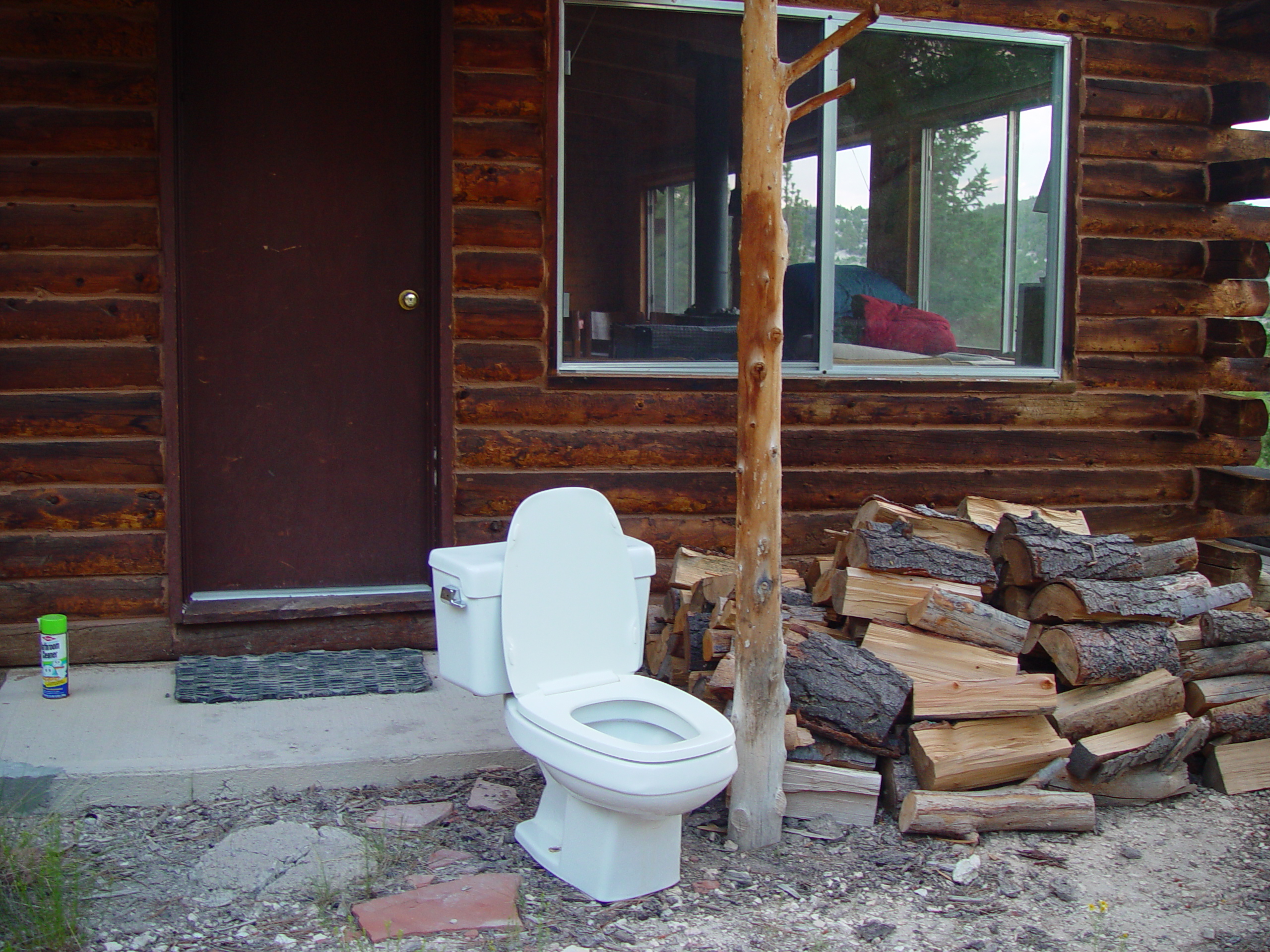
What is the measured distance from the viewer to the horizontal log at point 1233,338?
5.14m

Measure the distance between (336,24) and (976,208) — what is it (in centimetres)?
290

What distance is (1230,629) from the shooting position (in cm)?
390

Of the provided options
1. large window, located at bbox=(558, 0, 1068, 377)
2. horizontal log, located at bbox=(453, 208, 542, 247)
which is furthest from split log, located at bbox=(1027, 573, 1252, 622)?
horizontal log, located at bbox=(453, 208, 542, 247)

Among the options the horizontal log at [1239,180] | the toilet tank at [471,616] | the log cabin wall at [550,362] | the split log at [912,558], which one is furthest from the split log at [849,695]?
the horizontal log at [1239,180]

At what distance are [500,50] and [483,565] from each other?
233 cm

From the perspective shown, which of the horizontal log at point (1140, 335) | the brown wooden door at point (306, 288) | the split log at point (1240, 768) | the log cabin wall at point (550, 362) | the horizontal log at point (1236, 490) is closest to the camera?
the split log at point (1240, 768)

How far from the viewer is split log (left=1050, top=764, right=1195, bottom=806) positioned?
140 inches

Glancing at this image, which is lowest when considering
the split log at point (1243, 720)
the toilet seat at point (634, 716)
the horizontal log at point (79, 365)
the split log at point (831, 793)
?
the split log at point (831, 793)

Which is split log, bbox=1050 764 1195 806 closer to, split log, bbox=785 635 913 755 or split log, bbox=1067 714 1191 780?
split log, bbox=1067 714 1191 780

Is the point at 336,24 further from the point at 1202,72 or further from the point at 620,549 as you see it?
the point at 1202,72

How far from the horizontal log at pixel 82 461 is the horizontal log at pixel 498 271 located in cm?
134

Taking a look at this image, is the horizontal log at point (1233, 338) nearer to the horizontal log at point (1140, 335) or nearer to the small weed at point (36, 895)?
the horizontal log at point (1140, 335)

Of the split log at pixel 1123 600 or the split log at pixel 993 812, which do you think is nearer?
the split log at pixel 993 812

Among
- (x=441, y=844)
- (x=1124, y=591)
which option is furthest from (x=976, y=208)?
(x=441, y=844)
